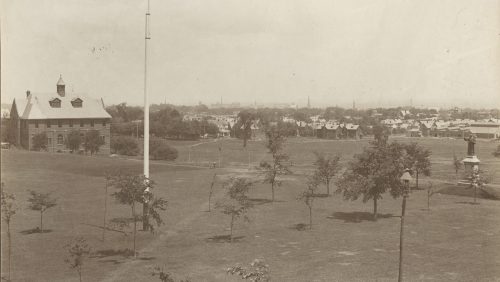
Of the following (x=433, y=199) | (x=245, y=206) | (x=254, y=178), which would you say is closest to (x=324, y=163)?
(x=433, y=199)

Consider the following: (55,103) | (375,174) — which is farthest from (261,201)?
(55,103)

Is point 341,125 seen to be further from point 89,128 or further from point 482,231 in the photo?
point 482,231

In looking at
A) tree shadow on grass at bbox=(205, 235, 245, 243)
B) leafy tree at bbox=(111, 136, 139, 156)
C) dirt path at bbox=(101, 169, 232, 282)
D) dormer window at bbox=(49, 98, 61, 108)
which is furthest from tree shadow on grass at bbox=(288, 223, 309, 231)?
dormer window at bbox=(49, 98, 61, 108)

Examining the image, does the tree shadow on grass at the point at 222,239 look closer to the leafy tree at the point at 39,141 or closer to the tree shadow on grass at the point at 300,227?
the tree shadow on grass at the point at 300,227

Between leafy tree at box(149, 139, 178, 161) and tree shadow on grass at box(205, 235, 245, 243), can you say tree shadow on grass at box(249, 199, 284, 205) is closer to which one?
tree shadow on grass at box(205, 235, 245, 243)

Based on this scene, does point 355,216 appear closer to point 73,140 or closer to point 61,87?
point 73,140
